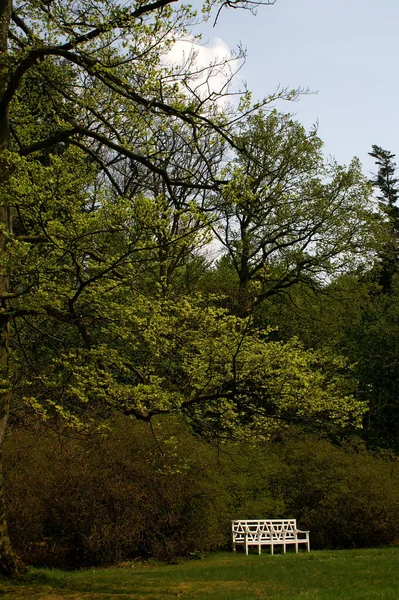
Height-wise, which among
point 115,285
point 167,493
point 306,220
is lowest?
point 167,493

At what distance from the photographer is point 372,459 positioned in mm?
18641

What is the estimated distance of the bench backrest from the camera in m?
15.6

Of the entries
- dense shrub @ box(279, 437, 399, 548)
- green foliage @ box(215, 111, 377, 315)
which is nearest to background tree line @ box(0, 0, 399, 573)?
dense shrub @ box(279, 437, 399, 548)

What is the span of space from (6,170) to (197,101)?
2941 mm

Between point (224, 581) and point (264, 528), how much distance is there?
18.1 feet

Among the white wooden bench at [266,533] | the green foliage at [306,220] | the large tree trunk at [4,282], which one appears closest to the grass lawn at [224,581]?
the large tree trunk at [4,282]

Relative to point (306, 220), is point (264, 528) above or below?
below

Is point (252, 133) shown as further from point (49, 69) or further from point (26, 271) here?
point (26, 271)

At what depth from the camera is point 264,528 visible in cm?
1603

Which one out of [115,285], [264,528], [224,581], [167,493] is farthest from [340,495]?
[115,285]

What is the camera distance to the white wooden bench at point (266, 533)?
15.5m

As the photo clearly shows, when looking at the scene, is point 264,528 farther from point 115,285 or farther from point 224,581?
point 115,285

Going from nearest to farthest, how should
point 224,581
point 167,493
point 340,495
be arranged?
point 224,581 → point 167,493 → point 340,495

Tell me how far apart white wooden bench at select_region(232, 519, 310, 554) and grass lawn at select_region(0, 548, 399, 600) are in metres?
2.05
